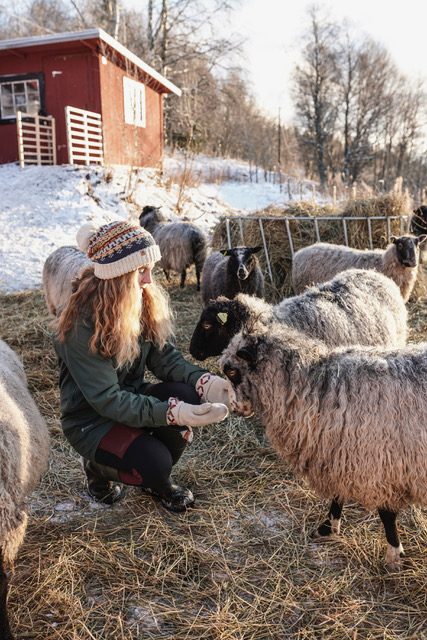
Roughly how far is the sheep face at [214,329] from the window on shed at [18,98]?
1456cm

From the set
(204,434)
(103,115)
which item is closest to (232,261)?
(204,434)

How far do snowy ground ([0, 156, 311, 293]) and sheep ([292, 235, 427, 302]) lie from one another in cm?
279

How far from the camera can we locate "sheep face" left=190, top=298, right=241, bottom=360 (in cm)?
366

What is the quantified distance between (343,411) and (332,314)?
4.81 ft

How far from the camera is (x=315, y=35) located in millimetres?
28094

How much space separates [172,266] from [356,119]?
991 inches

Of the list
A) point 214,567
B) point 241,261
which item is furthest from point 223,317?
point 241,261

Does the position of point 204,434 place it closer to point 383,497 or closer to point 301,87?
point 383,497

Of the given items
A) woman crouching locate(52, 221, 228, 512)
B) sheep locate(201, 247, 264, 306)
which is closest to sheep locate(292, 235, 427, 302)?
sheep locate(201, 247, 264, 306)

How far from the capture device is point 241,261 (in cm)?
567

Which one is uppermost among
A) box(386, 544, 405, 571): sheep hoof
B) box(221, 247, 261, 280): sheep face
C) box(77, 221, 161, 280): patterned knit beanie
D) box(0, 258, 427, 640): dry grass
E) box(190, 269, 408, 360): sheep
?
box(77, 221, 161, 280): patterned knit beanie

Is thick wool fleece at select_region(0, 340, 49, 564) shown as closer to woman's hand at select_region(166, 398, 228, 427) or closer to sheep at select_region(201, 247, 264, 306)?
woman's hand at select_region(166, 398, 228, 427)

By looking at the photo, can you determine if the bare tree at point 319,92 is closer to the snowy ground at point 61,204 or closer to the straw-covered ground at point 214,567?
the snowy ground at point 61,204

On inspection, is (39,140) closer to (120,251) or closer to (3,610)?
(120,251)
